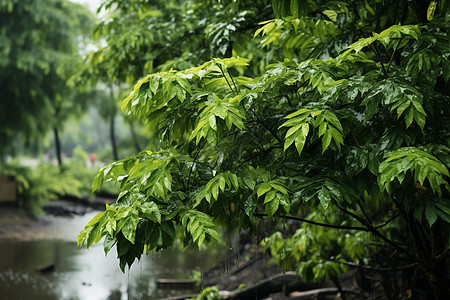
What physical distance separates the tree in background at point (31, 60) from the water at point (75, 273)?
4632mm

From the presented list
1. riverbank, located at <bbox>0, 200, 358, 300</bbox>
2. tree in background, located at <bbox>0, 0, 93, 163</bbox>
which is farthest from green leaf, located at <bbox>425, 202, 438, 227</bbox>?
tree in background, located at <bbox>0, 0, 93, 163</bbox>

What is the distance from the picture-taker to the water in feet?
30.0

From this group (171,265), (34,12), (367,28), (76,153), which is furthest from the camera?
(76,153)

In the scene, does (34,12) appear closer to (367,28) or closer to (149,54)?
(149,54)

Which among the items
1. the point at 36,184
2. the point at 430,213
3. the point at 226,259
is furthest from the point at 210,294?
the point at 36,184

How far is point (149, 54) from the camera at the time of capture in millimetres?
6141

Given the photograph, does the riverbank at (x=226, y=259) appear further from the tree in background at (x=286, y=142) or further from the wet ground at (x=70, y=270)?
the tree in background at (x=286, y=142)

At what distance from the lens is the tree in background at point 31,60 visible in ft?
52.6

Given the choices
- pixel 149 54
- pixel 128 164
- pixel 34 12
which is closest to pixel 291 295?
pixel 149 54

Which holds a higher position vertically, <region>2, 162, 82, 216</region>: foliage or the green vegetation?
<region>2, 162, 82, 216</region>: foliage

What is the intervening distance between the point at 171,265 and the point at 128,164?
343 inches

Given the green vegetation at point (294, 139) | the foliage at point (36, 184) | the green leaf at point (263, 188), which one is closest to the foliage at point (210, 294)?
the green vegetation at point (294, 139)

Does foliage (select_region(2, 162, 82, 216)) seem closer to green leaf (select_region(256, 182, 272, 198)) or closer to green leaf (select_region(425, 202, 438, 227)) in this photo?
green leaf (select_region(256, 182, 272, 198))

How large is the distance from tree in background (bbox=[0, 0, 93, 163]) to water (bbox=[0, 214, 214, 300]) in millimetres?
4632
